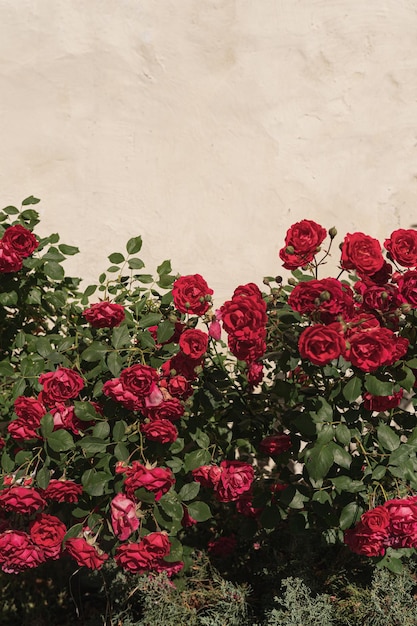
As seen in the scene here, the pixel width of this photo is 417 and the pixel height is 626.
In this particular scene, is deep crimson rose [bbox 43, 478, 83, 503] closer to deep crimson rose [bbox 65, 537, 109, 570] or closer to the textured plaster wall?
deep crimson rose [bbox 65, 537, 109, 570]

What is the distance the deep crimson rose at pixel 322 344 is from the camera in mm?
1854

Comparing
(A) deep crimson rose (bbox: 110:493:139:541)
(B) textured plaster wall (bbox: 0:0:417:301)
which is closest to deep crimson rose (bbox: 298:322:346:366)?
(A) deep crimson rose (bbox: 110:493:139:541)

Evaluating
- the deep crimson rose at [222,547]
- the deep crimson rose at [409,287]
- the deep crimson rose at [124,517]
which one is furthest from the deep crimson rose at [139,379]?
the deep crimson rose at [222,547]

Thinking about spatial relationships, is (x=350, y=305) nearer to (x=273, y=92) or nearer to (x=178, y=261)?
(x=178, y=261)

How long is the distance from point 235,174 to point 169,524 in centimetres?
266

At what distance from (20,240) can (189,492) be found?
105 cm

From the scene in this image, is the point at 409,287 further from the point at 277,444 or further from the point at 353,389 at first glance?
the point at 277,444

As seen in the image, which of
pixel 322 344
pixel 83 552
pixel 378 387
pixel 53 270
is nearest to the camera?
pixel 322 344

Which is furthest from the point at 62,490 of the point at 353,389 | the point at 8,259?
the point at 353,389

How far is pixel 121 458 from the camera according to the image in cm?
227

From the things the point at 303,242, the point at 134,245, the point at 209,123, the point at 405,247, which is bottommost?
the point at 405,247

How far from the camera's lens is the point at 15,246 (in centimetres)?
256

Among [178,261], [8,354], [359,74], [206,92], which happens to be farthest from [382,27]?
[8,354]

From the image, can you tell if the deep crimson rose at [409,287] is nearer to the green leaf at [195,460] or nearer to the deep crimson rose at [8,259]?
the green leaf at [195,460]
